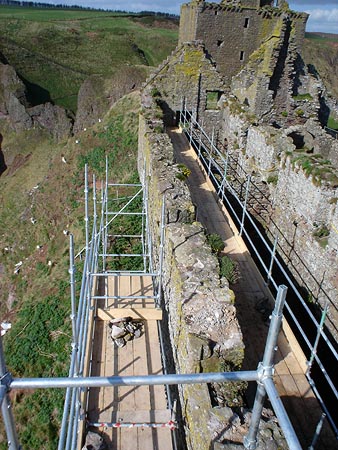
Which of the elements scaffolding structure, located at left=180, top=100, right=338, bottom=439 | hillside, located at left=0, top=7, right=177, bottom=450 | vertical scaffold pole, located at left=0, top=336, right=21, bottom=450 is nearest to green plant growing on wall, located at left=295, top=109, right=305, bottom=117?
scaffolding structure, located at left=180, top=100, right=338, bottom=439

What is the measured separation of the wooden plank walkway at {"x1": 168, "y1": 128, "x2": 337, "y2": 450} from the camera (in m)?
5.34

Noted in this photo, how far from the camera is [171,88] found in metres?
16.8

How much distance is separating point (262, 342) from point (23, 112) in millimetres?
29475

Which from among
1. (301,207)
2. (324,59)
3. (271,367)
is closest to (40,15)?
(324,59)

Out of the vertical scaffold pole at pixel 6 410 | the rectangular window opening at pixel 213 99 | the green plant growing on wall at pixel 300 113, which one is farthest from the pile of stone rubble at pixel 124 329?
the green plant growing on wall at pixel 300 113

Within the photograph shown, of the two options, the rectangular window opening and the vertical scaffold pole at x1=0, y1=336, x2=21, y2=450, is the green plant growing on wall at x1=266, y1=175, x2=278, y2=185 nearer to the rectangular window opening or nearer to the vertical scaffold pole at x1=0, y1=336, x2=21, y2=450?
the rectangular window opening

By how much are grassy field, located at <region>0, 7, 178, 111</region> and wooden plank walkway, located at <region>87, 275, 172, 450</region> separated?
31.6 m

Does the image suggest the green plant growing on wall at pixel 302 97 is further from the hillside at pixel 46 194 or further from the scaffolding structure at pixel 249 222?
the hillside at pixel 46 194

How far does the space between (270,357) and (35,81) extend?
1564 inches

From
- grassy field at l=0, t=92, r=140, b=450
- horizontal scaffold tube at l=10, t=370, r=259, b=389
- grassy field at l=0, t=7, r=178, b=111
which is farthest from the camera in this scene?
grassy field at l=0, t=7, r=178, b=111

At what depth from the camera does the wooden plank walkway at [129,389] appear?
5.35 metres

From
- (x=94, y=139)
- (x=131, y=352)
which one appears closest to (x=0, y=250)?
(x=94, y=139)

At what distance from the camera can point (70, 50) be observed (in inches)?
1759

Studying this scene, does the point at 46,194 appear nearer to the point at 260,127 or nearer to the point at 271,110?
the point at 260,127
